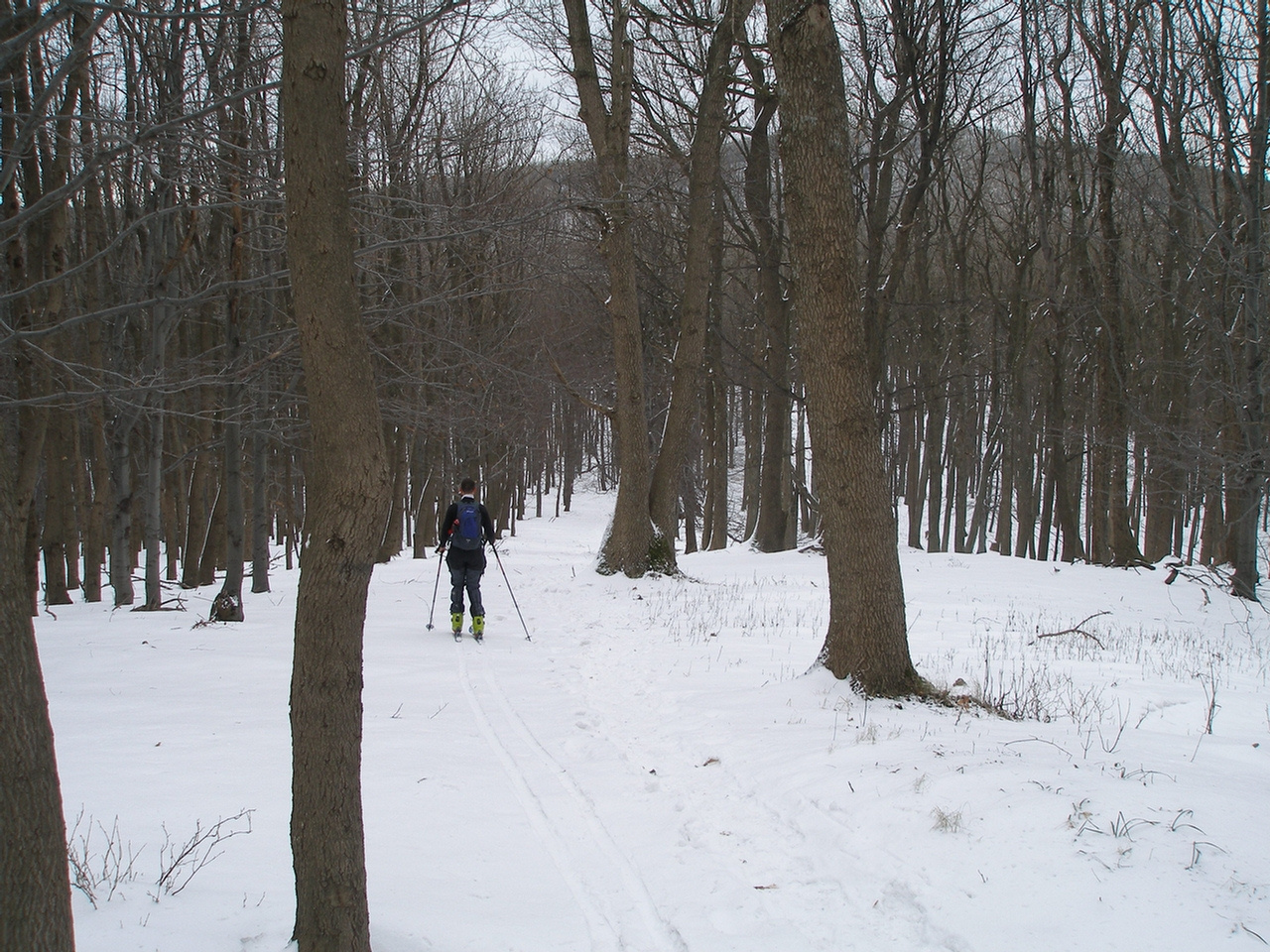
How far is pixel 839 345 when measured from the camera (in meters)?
6.18

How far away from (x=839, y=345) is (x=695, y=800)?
11.5ft

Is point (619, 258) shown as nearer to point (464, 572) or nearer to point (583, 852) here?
point (464, 572)

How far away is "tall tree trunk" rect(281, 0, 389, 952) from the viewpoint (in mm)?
2650

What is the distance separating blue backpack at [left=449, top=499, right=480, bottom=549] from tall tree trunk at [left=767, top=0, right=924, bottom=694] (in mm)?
5265

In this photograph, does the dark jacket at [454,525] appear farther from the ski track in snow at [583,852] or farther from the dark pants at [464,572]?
Answer: the ski track in snow at [583,852]

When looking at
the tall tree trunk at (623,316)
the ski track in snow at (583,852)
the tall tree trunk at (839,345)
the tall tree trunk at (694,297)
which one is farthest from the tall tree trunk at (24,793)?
the tall tree trunk at (694,297)

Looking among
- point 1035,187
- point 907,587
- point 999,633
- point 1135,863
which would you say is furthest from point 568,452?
point 1135,863

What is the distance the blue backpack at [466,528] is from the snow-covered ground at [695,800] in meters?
1.78

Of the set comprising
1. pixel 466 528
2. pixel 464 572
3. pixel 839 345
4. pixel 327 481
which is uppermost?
pixel 839 345

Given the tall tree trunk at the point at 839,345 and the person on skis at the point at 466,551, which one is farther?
the person on skis at the point at 466,551

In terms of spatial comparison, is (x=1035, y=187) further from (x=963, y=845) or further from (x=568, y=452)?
(x=568, y=452)

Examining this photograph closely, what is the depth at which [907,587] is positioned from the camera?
566 inches

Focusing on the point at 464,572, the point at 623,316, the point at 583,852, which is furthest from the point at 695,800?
the point at 623,316

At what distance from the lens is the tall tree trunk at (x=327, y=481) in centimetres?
265
